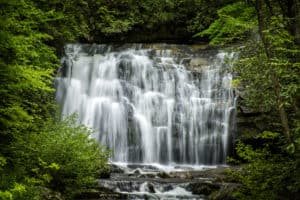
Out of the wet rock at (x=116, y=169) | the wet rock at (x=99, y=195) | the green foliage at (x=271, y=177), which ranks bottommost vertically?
the wet rock at (x=99, y=195)

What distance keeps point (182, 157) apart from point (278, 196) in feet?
29.4

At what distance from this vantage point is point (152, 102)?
19500 mm

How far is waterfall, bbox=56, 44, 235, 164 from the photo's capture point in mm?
18109

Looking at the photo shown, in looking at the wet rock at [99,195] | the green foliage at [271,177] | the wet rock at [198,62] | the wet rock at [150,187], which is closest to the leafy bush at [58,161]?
the wet rock at [99,195]

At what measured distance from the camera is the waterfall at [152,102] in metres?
18.1

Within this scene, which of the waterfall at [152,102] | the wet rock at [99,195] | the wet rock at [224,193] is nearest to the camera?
the wet rock at [224,193]

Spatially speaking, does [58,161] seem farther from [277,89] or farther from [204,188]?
[277,89]

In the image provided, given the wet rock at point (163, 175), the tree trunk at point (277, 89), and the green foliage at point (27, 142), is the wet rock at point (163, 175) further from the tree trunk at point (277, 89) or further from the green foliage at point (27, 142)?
the tree trunk at point (277, 89)

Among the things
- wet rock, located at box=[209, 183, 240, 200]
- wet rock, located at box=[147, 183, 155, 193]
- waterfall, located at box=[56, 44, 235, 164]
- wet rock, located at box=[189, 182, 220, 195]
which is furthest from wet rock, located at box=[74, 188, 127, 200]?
waterfall, located at box=[56, 44, 235, 164]

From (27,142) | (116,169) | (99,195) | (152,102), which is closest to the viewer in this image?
(27,142)

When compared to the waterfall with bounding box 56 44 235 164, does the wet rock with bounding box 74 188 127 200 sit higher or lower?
lower

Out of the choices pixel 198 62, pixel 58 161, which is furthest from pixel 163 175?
pixel 198 62

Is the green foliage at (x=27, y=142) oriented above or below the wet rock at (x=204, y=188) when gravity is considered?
above

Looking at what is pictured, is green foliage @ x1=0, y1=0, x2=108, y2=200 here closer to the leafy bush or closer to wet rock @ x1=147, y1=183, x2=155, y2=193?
the leafy bush
